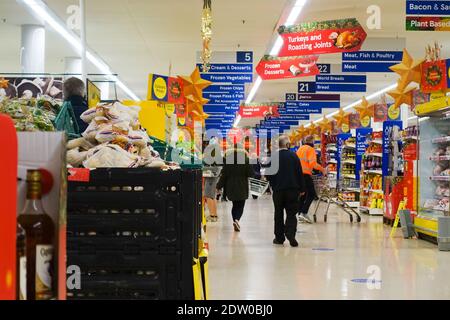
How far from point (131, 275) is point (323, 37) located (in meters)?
9.68

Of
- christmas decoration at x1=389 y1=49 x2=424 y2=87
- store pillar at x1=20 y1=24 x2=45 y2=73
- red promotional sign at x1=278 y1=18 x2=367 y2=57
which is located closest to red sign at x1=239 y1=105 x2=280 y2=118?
store pillar at x1=20 y1=24 x2=45 y2=73

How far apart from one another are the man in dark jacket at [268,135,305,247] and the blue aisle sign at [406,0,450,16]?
8.93ft

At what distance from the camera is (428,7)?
30.8 feet

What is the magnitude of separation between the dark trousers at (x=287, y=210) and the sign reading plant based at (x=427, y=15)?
300 cm

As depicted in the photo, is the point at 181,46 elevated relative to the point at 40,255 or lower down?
elevated

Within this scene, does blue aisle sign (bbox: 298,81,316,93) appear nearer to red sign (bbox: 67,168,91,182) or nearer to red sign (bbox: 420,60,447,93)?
red sign (bbox: 420,60,447,93)

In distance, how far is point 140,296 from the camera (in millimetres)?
2473

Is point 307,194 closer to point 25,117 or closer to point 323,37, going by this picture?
point 323,37

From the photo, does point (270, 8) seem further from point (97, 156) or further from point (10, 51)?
point (97, 156)

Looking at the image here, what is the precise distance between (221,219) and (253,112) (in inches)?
527

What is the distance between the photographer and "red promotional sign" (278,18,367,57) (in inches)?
450

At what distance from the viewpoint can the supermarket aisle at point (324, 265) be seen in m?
6.29

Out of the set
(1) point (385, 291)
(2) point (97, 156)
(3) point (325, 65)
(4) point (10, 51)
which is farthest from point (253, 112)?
(2) point (97, 156)

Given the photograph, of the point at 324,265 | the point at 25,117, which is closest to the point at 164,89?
the point at 324,265
